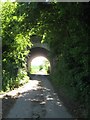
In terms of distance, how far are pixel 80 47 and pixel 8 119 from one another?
3.50m

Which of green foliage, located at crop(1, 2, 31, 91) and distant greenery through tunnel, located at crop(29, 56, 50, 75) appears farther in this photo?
distant greenery through tunnel, located at crop(29, 56, 50, 75)

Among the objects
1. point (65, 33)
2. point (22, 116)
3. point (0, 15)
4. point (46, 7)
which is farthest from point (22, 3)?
point (22, 116)

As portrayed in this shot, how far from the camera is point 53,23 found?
14.2 m

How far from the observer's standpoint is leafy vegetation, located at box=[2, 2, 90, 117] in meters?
10.5

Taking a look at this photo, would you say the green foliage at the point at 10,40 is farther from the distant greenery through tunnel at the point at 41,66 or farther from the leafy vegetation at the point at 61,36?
the distant greenery through tunnel at the point at 41,66

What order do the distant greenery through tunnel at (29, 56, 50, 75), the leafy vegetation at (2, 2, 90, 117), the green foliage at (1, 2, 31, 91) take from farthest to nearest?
the distant greenery through tunnel at (29, 56, 50, 75) < the green foliage at (1, 2, 31, 91) < the leafy vegetation at (2, 2, 90, 117)

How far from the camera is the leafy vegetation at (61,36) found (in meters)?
10.5

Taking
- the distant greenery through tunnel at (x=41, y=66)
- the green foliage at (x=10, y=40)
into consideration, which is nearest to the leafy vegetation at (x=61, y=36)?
the green foliage at (x=10, y=40)

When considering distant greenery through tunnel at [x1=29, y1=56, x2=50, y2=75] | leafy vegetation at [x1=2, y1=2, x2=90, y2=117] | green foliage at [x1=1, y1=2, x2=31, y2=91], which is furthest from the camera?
distant greenery through tunnel at [x1=29, y1=56, x2=50, y2=75]

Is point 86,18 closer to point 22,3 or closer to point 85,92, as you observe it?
point 85,92

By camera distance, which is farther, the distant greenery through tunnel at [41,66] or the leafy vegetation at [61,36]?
the distant greenery through tunnel at [41,66]

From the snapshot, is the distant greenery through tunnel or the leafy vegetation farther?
the distant greenery through tunnel

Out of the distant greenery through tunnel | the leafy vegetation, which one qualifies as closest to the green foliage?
the leafy vegetation

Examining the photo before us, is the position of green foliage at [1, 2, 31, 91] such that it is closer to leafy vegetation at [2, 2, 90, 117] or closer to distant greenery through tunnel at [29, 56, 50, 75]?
leafy vegetation at [2, 2, 90, 117]
